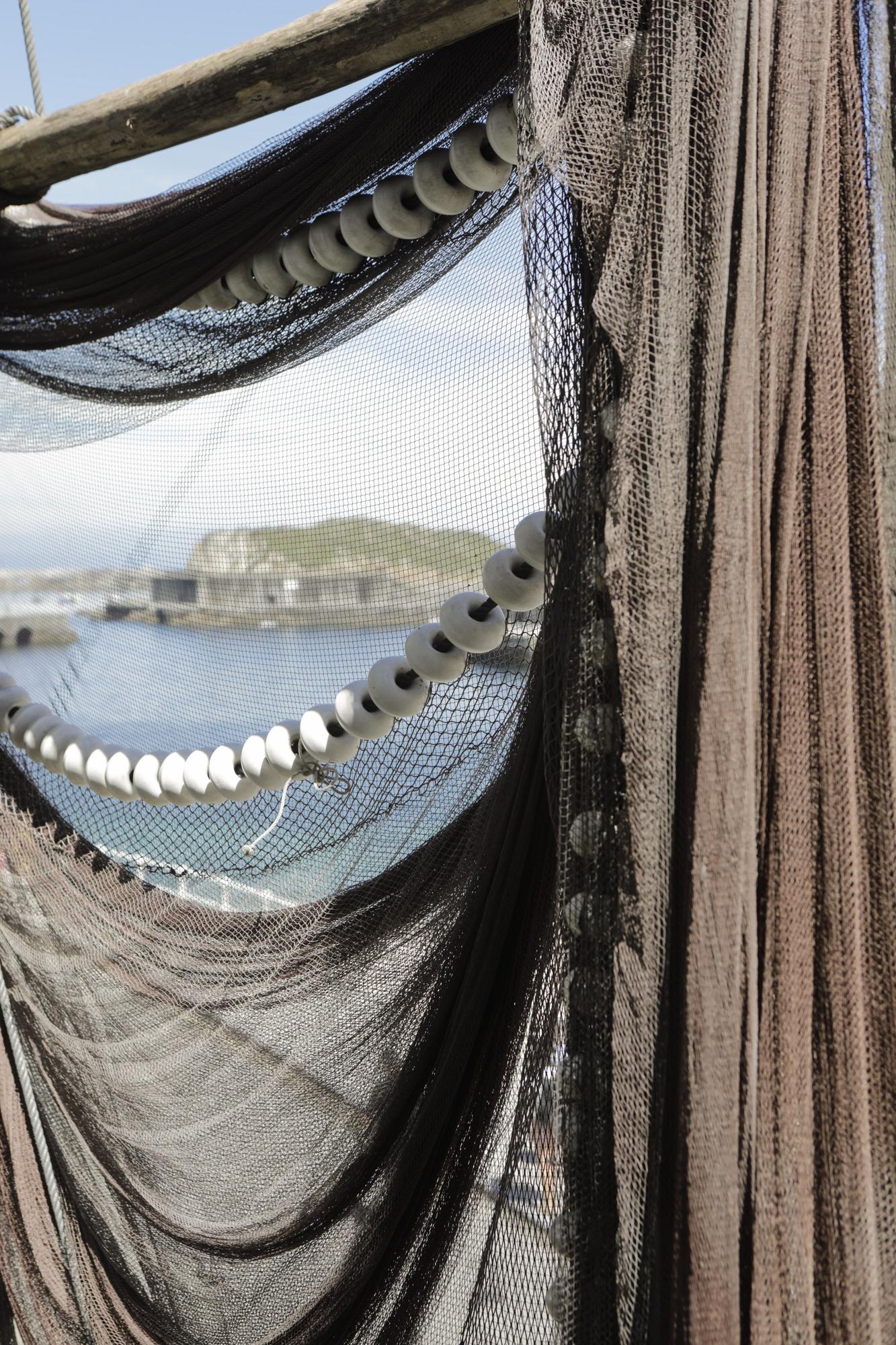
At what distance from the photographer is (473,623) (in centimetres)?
103

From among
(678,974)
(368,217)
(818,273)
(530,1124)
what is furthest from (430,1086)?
(368,217)

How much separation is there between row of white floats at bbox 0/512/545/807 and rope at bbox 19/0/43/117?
854 mm

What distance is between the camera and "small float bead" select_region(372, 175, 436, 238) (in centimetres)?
111

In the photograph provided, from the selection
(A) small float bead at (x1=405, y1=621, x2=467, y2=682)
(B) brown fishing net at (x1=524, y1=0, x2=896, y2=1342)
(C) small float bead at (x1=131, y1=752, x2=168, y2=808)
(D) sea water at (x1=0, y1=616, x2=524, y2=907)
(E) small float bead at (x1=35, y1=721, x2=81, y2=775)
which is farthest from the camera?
(E) small float bead at (x1=35, y1=721, x2=81, y2=775)

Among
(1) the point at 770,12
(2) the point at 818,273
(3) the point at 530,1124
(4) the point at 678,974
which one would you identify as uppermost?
(1) the point at 770,12

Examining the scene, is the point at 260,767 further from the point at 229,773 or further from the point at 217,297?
the point at 217,297

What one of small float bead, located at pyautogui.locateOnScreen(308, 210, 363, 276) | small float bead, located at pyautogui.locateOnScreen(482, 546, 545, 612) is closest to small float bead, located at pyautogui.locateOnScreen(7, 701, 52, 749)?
small float bead, located at pyautogui.locateOnScreen(308, 210, 363, 276)

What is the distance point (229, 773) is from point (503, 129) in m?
0.76

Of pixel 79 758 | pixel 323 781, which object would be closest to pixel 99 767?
pixel 79 758

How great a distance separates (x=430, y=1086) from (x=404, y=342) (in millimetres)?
903

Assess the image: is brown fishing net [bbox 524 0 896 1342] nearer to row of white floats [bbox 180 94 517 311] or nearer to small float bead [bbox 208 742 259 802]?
row of white floats [bbox 180 94 517 311]

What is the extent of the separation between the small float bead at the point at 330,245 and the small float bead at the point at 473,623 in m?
0.42

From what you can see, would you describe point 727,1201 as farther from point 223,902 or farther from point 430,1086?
point 223,902

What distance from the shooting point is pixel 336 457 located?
157cm
